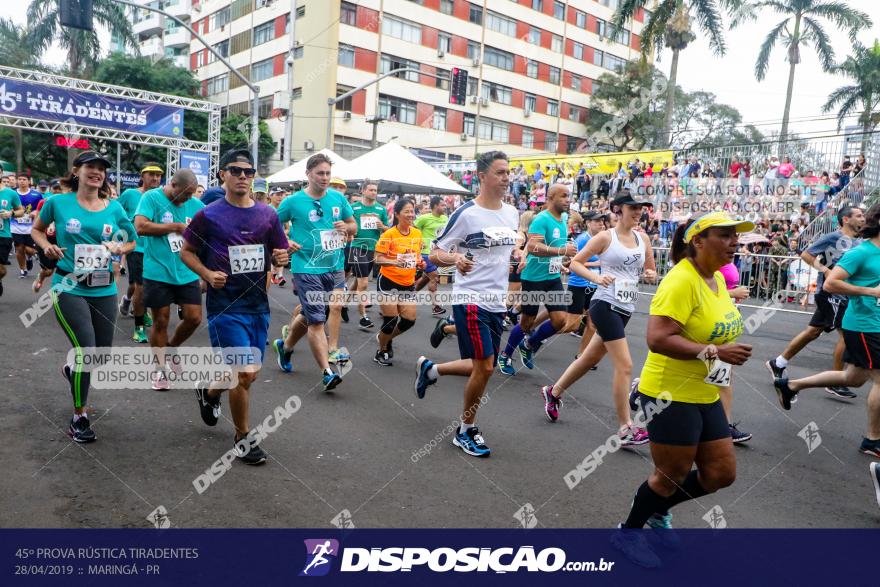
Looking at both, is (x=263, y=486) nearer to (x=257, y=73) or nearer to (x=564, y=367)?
(x=564, y=367)

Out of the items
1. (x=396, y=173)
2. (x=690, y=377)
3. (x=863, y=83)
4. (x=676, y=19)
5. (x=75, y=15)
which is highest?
(x=676, y=19)

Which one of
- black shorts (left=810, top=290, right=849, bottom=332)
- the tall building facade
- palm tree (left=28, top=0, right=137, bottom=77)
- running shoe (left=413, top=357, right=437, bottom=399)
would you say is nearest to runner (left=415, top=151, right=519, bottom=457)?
running shoe (left=413, top=357, right=437, bottom=399)

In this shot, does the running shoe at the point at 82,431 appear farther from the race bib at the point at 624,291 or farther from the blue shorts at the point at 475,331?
the race bib at the point at 624,291

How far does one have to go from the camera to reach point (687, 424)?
321 cm

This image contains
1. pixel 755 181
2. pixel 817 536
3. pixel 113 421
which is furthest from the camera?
pixel 755 181

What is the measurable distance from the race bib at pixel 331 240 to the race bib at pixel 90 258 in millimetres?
2094

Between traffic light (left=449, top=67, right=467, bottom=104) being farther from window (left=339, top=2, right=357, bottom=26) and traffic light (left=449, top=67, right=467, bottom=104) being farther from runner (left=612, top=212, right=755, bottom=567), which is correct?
runner (left=612, top=212, right=755, bottom=567)

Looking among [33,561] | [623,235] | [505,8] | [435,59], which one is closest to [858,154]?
[623,235]

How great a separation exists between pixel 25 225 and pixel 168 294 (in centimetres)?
881

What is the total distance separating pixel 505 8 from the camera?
50.8 m

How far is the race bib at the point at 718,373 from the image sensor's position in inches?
125

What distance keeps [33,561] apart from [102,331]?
2.06 metres

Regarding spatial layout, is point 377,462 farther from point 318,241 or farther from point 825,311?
point 825,311

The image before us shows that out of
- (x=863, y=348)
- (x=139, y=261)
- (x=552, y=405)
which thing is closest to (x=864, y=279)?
(x=863, y=348)
